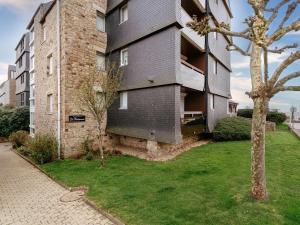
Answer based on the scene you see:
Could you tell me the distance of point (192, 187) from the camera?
7.40m

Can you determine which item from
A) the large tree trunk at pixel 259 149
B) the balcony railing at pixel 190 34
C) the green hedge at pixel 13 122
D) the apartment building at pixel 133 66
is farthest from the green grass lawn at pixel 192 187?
the green hedge at pixel 13 122

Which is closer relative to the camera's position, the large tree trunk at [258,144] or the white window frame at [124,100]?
the large tree trunk at [258,144]

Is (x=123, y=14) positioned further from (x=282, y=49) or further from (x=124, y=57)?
(x=282, y=49)

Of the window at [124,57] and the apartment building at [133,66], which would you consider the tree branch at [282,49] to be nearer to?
the apartment building at [133,66]

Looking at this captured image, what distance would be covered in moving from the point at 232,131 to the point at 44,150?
1218cm

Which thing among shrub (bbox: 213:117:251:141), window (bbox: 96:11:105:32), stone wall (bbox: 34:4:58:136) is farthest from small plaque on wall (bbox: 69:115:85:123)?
shrub (bbox: 213:117:251:141)

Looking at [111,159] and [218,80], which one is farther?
[218,80]

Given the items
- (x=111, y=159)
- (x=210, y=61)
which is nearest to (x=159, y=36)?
(x=210, y=61)

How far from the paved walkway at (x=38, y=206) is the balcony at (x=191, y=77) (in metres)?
7.78

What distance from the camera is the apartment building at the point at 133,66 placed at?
11.3m

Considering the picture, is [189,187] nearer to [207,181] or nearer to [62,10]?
[207,181]

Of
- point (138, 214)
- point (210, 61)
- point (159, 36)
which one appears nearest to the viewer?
point (138, 214)

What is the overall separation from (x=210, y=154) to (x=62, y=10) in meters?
12.0

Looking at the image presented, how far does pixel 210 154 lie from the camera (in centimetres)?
1176
